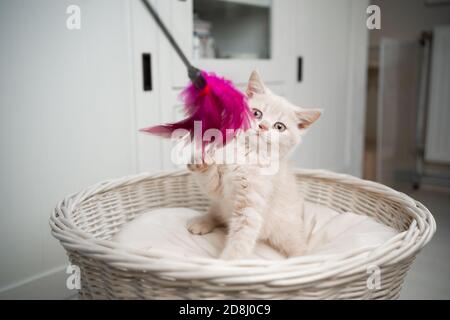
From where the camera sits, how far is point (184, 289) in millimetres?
546

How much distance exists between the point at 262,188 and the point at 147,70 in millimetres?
770

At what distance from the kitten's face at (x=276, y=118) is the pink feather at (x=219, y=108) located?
4 centimetres

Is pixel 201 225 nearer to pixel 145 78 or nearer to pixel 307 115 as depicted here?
pixel 307 115

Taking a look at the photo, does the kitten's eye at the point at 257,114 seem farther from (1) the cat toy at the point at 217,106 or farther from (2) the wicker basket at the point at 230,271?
(2) the wicker basket at the point at 230,271

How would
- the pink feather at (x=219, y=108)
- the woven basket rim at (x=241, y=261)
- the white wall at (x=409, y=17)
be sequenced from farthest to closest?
the white wall at (x=409, y=17) → the pink feather at (x=219, y=108) → the woven basket rim at (x=241, y=261)

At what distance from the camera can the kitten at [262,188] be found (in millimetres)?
768

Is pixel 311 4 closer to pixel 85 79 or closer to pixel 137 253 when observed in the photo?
pixel 85 79

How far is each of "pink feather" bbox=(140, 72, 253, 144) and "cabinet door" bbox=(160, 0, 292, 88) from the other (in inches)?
26.8

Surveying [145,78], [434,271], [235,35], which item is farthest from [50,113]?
[434,271]

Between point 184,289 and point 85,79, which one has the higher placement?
point 85,79

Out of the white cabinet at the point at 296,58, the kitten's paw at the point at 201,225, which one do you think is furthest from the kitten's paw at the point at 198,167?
the white cabinet at the point at 296,58

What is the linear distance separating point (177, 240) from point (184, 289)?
0.35 metres
